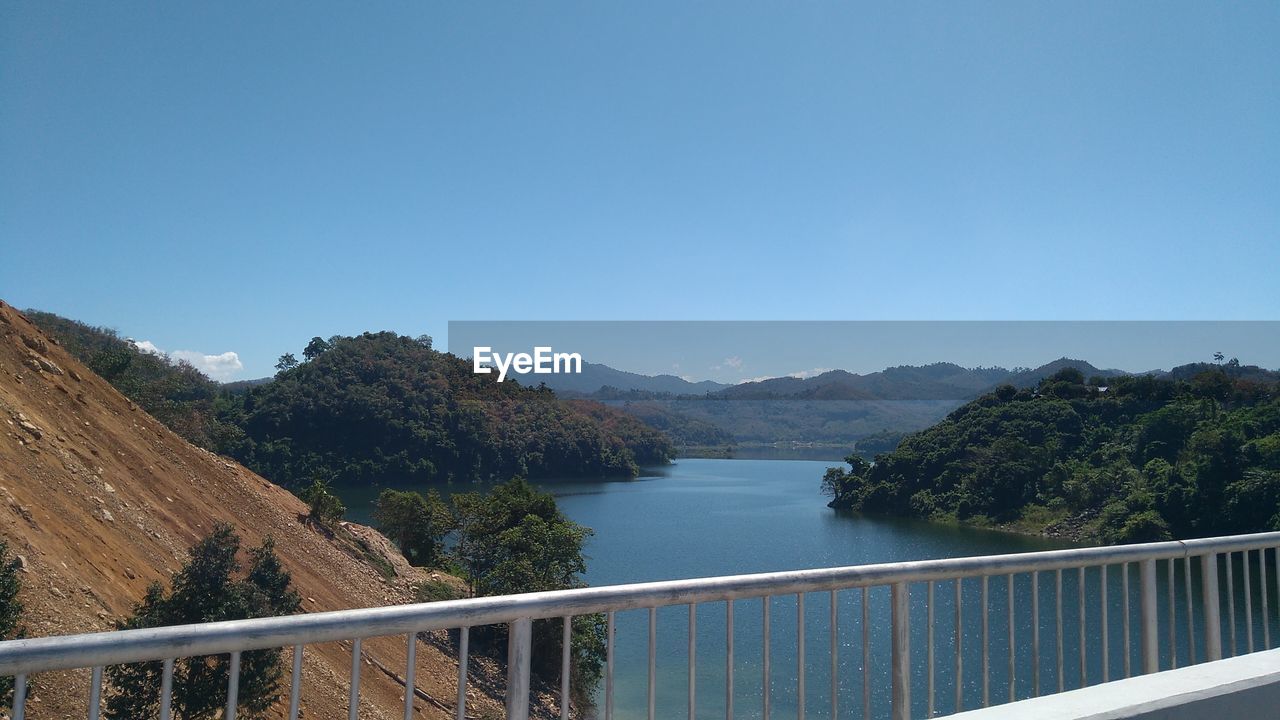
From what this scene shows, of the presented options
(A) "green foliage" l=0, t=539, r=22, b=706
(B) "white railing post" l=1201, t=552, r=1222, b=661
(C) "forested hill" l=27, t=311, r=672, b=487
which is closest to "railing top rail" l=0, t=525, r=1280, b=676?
(B) "white railing post" l=1201, t=552, r=1222, b=661

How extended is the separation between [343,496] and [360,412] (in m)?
15.0

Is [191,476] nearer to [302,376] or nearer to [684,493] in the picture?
[684,493]

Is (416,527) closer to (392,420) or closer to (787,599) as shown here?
(787,599)

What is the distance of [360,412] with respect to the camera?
68.8 meters

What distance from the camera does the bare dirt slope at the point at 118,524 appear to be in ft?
26.6

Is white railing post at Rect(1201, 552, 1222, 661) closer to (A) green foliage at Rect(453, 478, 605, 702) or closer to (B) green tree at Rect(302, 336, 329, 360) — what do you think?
(A) green foliage at Rect(453, 478, 605, 702)

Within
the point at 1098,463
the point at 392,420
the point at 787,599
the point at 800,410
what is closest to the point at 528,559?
the point at 787,599

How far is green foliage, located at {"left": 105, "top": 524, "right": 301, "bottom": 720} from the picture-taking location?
593 centimetres

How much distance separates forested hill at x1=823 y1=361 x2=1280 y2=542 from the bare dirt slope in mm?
29055

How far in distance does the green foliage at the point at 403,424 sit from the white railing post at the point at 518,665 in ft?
199

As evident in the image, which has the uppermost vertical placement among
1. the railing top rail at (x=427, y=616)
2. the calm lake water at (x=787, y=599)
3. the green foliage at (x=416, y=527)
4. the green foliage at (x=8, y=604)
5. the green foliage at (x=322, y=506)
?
the railing top rail at (x=427, y=616)

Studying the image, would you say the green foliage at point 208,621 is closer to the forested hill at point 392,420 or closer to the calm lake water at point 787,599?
the calm lake water at point 787,599

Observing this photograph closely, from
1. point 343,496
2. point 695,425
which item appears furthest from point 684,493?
point 695,425

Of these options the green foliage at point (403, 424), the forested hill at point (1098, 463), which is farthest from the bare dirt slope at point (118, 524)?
the green foliage at point (403, 424)
